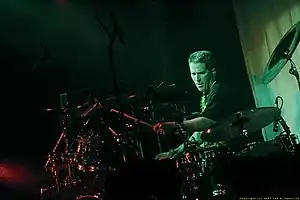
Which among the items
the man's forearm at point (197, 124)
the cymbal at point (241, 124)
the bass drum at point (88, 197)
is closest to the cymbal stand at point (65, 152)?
the bass drum at point (88, 197)

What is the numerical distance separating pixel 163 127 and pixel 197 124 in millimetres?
283

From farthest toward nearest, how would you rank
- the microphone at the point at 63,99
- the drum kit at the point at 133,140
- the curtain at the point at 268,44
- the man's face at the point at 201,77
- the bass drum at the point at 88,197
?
the microphone at the point at 63,99 < the man's face at the point at 201,77 < the curtain at the point at 268,44 < the drum kit at the point at 133,140 < the bass drum at the point at 88,197

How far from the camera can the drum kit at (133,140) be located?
327 cm

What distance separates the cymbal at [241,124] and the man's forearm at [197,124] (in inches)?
7.4

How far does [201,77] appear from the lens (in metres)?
4.31

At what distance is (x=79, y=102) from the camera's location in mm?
4188

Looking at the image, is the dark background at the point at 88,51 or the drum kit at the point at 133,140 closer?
the drum kit at the point at 133,140

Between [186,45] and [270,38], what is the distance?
85 centimetres


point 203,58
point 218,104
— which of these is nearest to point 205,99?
point 218,104

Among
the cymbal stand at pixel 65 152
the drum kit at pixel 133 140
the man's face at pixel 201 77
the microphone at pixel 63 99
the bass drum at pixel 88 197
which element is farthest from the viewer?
the microphone at pixel 63 99

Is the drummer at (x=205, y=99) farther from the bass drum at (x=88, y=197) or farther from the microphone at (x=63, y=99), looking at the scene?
the microphone at (x=63, y=99)

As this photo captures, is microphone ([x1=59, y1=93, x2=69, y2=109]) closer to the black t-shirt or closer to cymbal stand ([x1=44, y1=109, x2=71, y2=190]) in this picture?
cymbal stand ([x1=44, y1=109, x2=71, y2=190])

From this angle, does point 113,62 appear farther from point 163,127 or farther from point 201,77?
point 163,127

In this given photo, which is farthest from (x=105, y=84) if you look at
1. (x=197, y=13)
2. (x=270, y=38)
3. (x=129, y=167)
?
(x=129, y=167)
